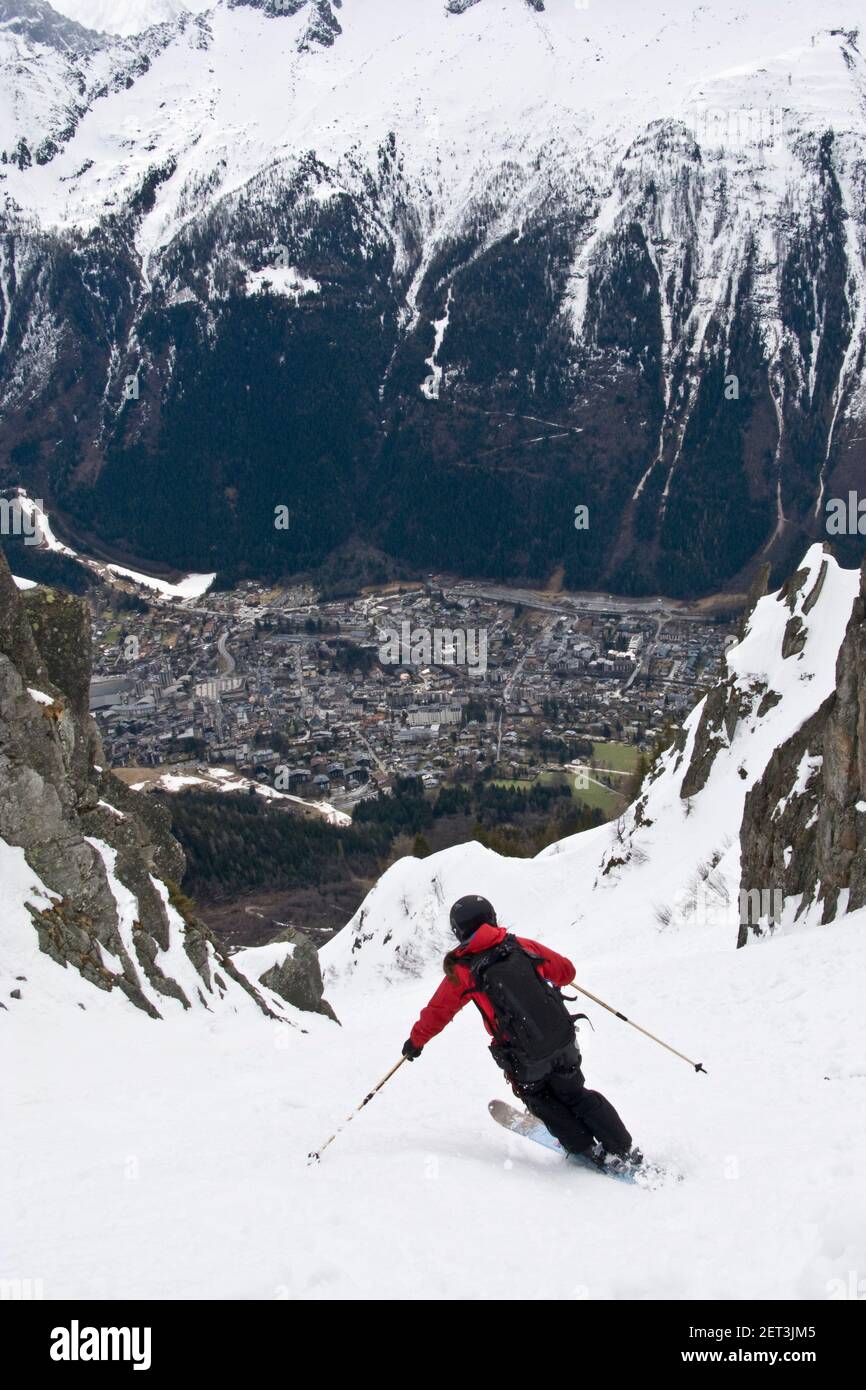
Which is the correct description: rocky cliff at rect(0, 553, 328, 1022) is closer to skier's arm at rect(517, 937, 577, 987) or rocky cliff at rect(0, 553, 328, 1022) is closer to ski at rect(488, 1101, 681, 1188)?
ski at rect(488, 1101, 681, 1188)

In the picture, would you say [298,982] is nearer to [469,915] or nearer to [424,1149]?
[424,1149]

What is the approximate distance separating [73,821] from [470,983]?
12150mm

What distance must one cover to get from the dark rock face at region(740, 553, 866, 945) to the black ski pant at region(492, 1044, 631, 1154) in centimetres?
1098

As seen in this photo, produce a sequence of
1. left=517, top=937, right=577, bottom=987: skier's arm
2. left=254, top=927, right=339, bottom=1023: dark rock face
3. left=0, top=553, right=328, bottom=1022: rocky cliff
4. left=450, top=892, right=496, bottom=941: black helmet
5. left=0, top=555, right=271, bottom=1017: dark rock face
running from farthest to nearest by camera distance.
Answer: left=254, top=927, right=339, bottom=1023: dark rock face < left=0, top=555, right=271, bottom=1017: dark rock face < left=0, top=553, right=328, bottom=1022: rocky cliff < left=517, top=937, right=577, bottom=987: skier's arm < left=450, top=892, right=496, bottom=941: black helmet

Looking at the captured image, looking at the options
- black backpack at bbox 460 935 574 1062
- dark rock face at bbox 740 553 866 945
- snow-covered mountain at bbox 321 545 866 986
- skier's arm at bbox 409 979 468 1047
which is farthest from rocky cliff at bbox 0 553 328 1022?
snow-covered mountain at bbox 321 545 866 986

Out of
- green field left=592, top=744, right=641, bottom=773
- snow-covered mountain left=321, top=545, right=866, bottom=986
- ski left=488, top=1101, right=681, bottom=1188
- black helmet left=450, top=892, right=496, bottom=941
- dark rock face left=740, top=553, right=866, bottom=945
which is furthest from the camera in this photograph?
green field left=592, top=744, right=641, bottom=773

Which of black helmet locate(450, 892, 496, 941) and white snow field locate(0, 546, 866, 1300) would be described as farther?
black helmet locate(450, 892, 496, 941)

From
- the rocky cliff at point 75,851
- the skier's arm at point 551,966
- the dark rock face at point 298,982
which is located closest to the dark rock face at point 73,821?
the rocky cliff at point 75,851

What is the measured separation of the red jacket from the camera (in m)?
8.34

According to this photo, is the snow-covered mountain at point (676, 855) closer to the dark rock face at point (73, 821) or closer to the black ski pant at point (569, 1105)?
the dark rock face at point (73, 821)

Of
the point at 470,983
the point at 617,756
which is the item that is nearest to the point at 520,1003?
the point at 470,983

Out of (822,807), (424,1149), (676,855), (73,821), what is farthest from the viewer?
(676,855)

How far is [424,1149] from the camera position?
9.05m
